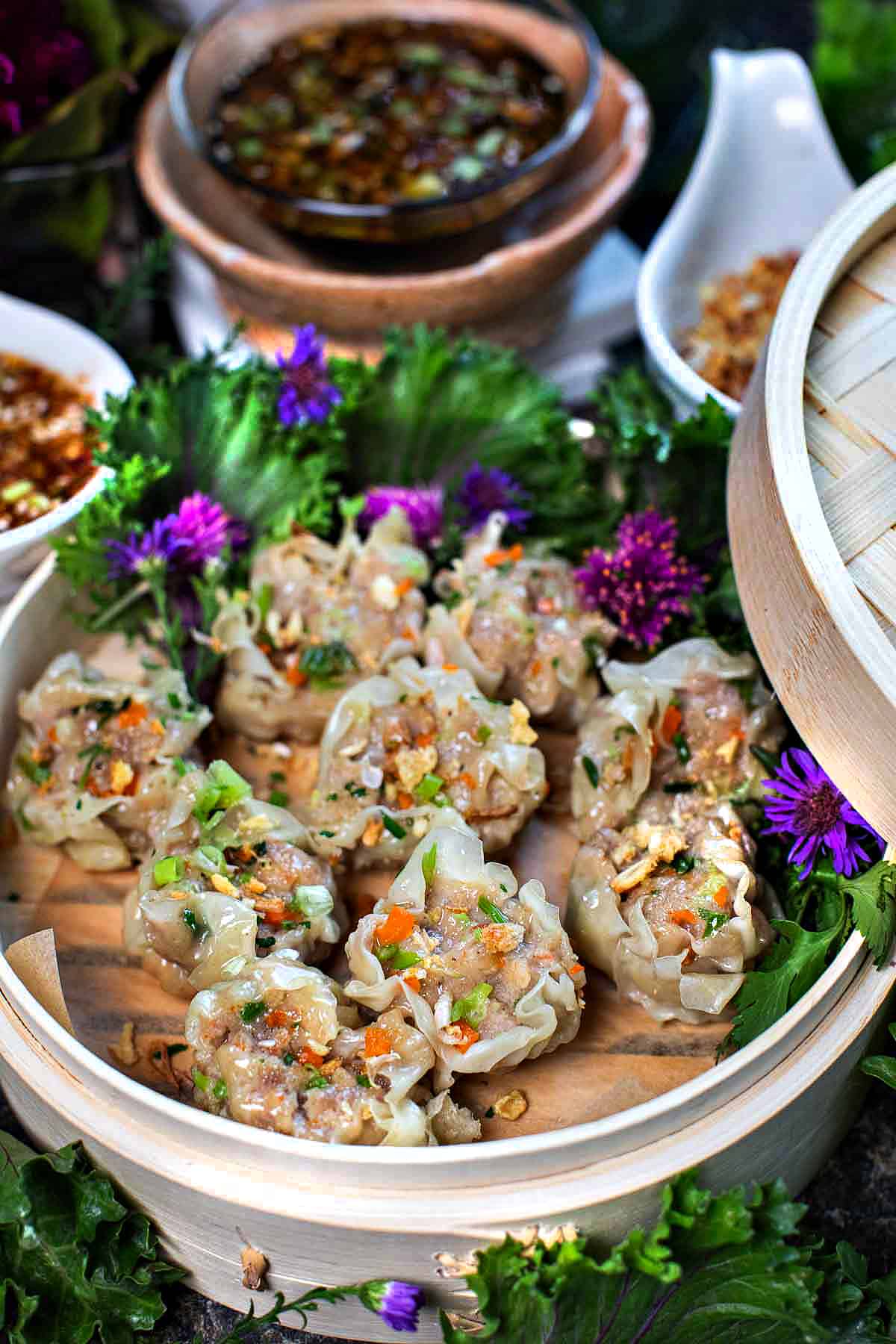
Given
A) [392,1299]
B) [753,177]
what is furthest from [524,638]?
[753,177]

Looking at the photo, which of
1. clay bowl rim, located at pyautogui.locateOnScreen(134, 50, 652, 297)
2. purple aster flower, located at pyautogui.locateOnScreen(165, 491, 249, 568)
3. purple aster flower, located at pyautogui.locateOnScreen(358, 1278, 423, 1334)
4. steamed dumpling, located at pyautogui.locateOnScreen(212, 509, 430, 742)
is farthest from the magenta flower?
purple aster flower, located at pyautogui.locateOnScreen(358, 1278, 423, 1334)

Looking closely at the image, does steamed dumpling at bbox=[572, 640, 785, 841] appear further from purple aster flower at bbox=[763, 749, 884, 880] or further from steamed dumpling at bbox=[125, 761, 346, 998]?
steamed dumpling at bbox=[125, 761, 346, 998]

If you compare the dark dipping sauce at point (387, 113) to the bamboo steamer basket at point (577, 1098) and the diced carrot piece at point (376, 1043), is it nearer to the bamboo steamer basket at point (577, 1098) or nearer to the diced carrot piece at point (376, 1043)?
the bamboo steamer basket at point (577, 1098)

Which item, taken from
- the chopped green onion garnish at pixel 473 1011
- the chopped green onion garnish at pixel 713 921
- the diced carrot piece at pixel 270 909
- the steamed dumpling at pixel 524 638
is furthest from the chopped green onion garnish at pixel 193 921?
the chopped green onion garnish at pixel 713 921

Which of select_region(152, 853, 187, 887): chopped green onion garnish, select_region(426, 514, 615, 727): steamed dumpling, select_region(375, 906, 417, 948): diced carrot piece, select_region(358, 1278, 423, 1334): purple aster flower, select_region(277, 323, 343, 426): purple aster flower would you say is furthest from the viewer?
select_region(277, 323, 343, 426): purple aster flower

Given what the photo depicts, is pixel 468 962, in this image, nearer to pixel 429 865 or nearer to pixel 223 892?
pixel 429 865

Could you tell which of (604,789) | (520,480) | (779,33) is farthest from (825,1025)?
(779,33)

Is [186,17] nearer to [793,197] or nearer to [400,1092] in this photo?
[793,197]
